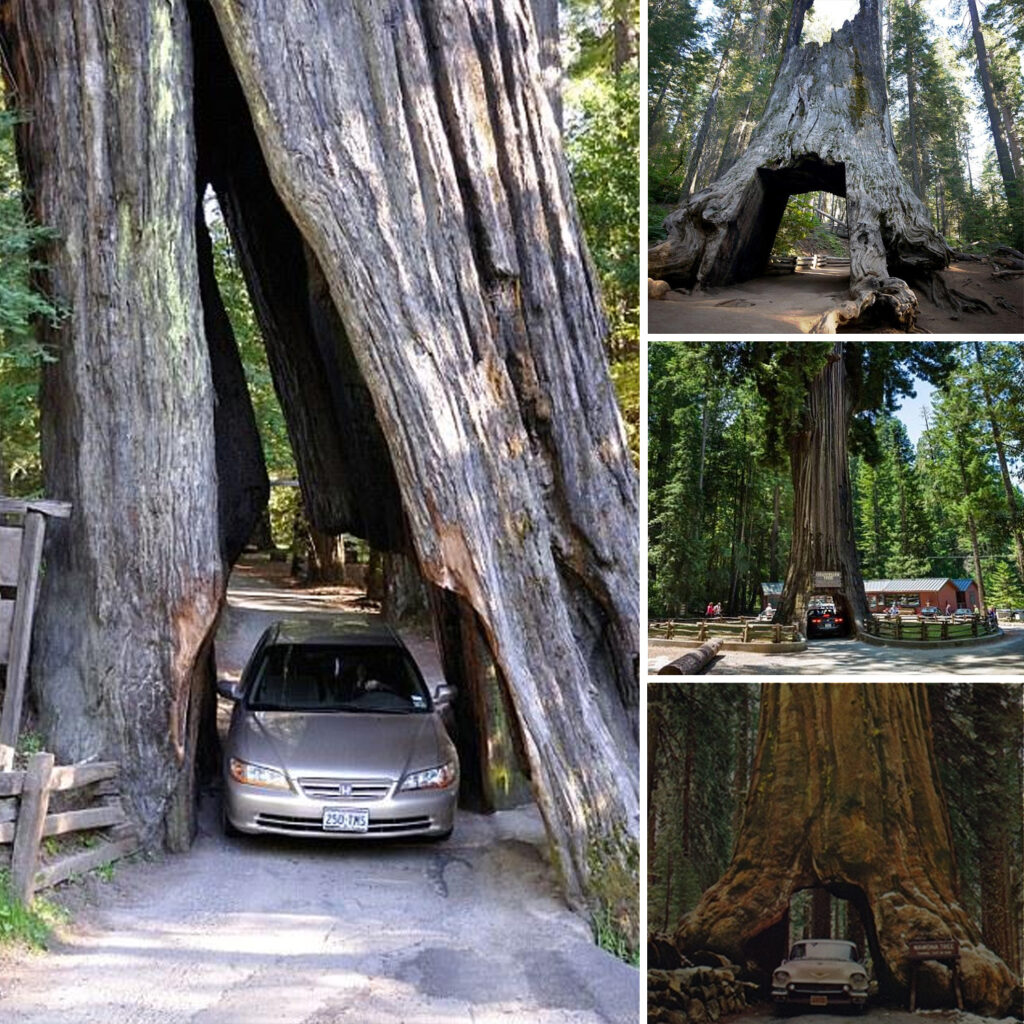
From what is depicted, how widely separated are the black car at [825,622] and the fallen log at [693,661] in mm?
284

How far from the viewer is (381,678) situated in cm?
1038

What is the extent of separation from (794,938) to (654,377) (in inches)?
91.6

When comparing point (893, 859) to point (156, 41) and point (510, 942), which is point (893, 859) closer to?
point (510, 942)

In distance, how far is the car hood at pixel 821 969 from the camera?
15.4 ft

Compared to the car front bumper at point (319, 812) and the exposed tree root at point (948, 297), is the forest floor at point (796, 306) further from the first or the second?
the car front bumper at point (319, 812)

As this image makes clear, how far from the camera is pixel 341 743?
919cm

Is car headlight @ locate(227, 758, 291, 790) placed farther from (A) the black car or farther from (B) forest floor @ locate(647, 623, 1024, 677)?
(A) the black car

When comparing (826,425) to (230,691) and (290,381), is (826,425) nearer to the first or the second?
(230,691)

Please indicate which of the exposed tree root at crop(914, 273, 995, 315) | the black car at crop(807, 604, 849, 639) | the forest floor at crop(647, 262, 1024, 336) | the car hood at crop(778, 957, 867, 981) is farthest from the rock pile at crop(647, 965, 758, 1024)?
the exposed tree root at crop(914, 273, 995, 315)

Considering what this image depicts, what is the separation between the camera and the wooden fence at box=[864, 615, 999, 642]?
3.64 metres

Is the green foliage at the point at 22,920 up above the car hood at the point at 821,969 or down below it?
below

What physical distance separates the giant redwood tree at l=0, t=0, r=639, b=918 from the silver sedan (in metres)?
0.54

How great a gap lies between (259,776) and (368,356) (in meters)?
3.13

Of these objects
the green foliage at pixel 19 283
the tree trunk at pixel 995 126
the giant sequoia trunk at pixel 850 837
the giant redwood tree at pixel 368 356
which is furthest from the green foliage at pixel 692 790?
the green foliage at pixel 19 283
